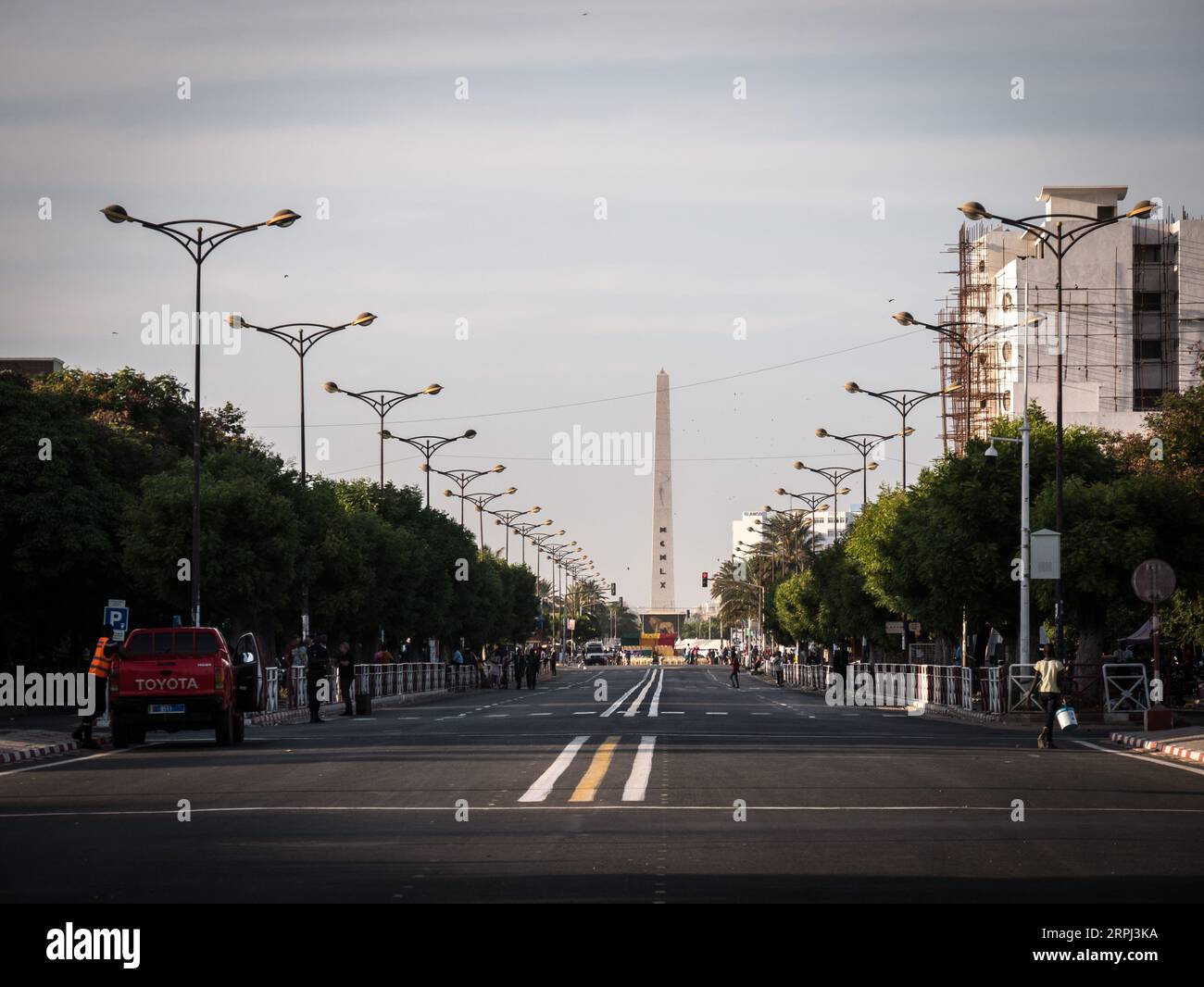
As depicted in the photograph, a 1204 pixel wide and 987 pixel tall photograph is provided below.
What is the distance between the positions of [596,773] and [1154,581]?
1409 cm

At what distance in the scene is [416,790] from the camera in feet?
61.6

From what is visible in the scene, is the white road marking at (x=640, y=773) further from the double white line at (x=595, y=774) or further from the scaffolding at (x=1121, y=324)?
the scaffolding at (x=1121, y=324)

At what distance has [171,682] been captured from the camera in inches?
1094

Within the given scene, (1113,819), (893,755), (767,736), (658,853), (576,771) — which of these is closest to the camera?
(658,853)

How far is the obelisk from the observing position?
166750 mm

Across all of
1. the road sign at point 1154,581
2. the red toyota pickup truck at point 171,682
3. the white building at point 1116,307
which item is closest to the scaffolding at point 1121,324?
the white building at point 1116,307

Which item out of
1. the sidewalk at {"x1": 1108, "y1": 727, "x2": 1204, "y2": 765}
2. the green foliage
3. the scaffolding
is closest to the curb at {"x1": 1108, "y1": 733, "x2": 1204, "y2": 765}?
the sidewalk at {"x1": 1108, "y1": 727, "x2": 1204, "y2": 765}

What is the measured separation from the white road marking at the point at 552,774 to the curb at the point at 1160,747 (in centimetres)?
926

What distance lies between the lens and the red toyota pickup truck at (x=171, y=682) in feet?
91.1

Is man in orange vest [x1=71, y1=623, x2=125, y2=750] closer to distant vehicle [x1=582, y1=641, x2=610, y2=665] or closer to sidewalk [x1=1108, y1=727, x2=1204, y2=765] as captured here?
sidewalk [x1=1108, y1=727, x2=1204, y2=765]

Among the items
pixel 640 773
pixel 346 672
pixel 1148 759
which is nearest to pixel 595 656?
pixel 346 672
